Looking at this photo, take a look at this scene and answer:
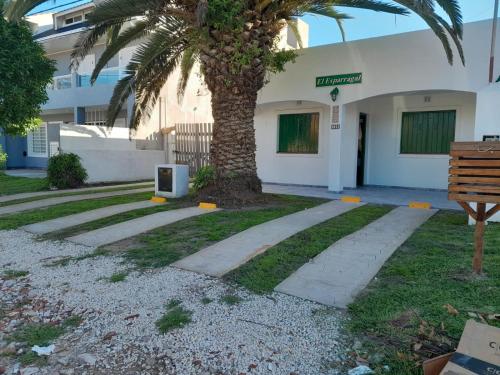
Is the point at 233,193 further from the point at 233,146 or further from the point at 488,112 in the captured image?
the point at 488,112

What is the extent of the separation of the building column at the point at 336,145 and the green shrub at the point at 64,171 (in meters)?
8.04

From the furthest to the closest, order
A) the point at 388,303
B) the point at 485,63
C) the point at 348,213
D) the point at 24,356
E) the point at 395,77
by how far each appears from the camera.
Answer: the point at 395,77 → the point at 485,63 → the point at 348,213 → the point at 388,303 → the point at 24,356

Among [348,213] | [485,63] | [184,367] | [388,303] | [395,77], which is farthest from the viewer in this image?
[395,77]

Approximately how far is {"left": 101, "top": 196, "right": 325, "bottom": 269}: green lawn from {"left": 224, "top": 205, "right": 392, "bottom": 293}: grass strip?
1008 millimetres

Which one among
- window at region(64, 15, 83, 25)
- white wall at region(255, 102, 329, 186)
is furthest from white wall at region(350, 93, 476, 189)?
window at region(64, 15, 83, 25)

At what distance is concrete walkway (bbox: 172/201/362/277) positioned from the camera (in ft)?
15.6

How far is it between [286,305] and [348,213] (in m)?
4.41

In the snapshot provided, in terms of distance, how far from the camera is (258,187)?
29.5ft

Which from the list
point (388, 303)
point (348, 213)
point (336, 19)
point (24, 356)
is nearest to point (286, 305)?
point (388, 303)

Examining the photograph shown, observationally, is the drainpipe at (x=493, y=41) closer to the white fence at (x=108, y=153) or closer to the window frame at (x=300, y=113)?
the window frame at (x=300, y=113)

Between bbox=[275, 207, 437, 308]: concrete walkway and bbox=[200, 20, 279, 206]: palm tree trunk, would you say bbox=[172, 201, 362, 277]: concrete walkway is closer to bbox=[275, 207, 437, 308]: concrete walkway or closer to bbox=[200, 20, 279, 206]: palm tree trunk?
bbox=[275, 207, 437, 308]: concrete walkway

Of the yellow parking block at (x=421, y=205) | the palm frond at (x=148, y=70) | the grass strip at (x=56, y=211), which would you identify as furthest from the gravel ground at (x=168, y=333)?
the palm frond at (x=148, y=70)

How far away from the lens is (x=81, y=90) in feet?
56.2

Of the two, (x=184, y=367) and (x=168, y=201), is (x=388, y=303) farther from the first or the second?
(x=168, y=201)
